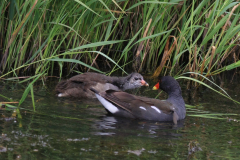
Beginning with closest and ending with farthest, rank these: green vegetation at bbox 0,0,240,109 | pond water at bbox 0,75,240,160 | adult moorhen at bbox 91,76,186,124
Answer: pond water at bbox 0,75,240,160
adult moorhen at bbox 91,76,186,124
green vegetation at bbox 0,0,240,109

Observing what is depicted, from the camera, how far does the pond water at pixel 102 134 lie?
4422 mm

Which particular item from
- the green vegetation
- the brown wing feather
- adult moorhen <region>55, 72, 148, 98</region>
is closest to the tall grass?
the green vegetation

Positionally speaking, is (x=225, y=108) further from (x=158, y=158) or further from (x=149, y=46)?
(x=158, y=158)

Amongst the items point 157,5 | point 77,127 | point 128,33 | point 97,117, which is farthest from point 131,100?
point 128,33

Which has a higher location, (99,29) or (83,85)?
(99,29)

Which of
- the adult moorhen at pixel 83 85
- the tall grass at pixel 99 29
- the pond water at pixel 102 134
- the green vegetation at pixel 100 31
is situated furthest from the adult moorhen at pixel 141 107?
the adult moorhen at pixel 83 85

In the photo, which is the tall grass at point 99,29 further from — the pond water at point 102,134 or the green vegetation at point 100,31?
the pond water at point 102,134

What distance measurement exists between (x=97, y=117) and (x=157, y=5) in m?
2.83

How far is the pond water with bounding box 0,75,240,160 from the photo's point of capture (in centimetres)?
442

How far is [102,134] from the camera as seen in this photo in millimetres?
5117

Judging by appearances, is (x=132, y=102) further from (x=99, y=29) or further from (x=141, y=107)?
(x=99, y=29)

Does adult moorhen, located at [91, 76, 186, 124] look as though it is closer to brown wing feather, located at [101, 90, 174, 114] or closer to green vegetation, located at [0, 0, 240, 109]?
brown wing feather, located at [101, 90, 174, 114]

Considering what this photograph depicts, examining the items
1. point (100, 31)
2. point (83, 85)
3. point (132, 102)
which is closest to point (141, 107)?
point (132, 102)

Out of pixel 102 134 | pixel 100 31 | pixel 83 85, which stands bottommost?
pixel 102 134
